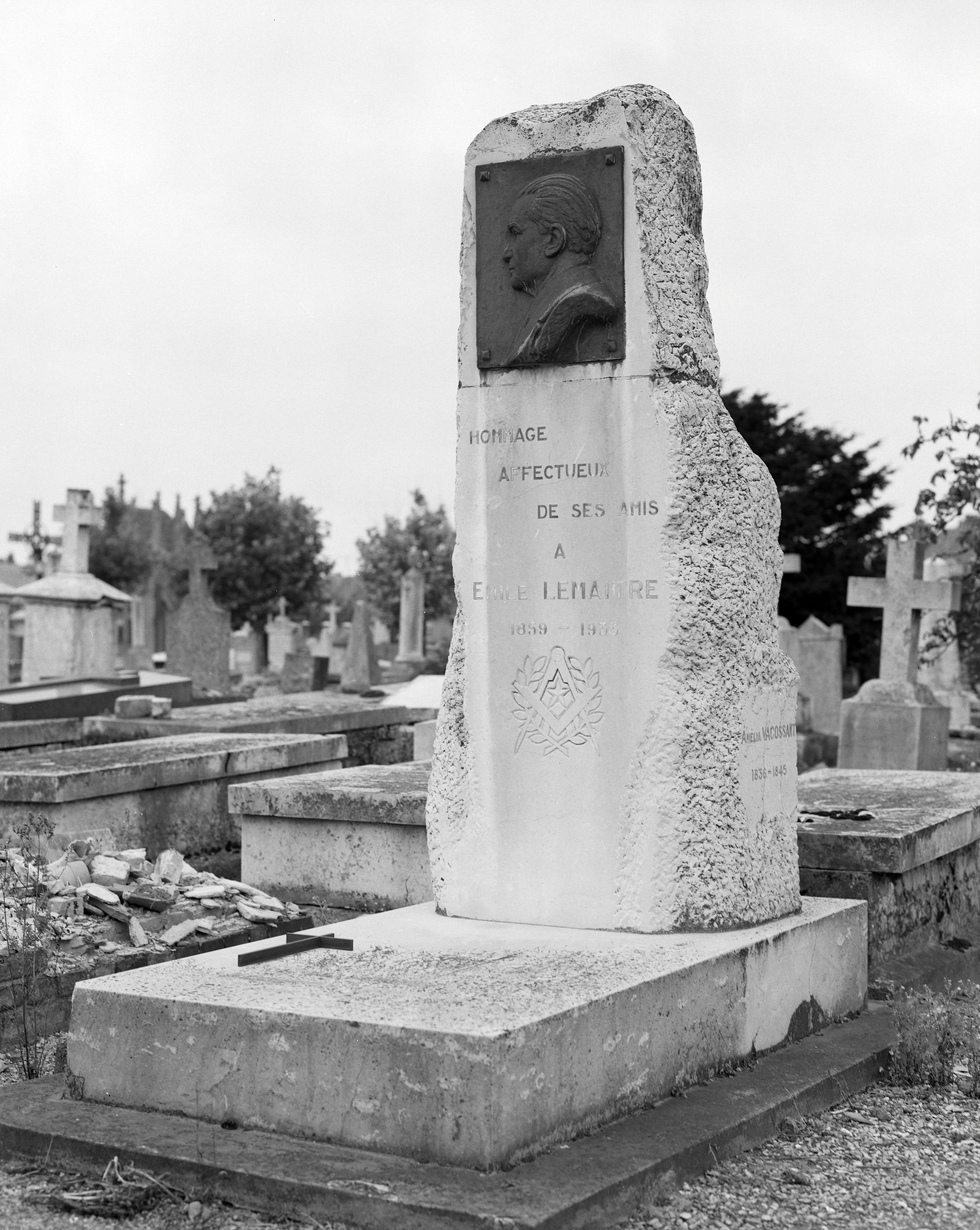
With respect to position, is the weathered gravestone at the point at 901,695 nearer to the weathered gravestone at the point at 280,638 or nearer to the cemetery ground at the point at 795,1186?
the cemetery ground at the point at 795,1186

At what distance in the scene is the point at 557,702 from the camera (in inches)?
208

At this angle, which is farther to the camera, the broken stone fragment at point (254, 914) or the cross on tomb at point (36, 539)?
the cross on tomb at point (36, 539)

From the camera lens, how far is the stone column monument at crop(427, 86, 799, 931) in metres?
5.12

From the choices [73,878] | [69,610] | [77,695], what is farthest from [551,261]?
[69,610]

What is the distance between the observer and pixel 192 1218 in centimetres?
362

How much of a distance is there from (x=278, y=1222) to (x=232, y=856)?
5131 millimetres

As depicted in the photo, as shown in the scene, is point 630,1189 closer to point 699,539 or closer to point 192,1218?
point 192,1218

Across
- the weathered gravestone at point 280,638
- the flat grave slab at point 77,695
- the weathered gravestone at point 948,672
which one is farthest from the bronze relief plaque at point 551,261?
the weathered gravestone at point 280,638

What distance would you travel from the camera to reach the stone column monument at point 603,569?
5125 mm

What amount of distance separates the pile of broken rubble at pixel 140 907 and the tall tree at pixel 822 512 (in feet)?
99.3

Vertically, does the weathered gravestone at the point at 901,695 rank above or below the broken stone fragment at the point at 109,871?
above

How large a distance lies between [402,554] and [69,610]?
26306 mm

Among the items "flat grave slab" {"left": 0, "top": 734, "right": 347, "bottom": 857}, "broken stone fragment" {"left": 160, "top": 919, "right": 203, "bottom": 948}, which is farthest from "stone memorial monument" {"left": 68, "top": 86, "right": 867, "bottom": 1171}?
"flat grave slab" {"left": 0, "top": 734, "right": 347, "bottom": 857}

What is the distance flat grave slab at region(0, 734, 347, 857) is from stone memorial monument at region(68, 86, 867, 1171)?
3007mm
